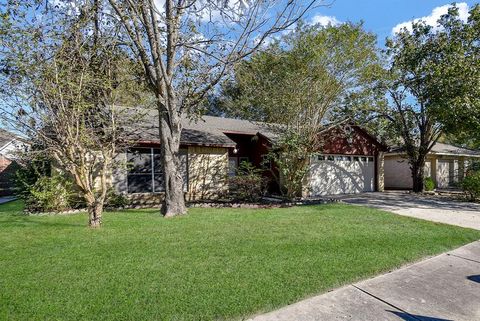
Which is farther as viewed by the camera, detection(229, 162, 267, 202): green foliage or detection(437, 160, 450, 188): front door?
detection(437, 160, 450, 188): front door

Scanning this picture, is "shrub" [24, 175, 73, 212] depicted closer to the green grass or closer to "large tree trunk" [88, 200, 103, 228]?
the green grass

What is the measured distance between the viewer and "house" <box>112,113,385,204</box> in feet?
40.9

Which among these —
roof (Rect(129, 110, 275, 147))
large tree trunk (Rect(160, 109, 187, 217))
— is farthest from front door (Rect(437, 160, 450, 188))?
large tree trunk (Rect(160, 109, 187, 217))

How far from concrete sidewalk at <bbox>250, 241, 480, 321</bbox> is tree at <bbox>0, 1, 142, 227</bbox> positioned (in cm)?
598

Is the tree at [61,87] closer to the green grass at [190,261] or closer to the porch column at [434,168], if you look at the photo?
the green grass at [190,261]

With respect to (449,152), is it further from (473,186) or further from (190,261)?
(190,261)

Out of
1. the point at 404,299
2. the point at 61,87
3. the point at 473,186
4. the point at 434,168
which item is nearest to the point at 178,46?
the point at 61,87

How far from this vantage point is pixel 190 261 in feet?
16.4

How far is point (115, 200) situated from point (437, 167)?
2294cm

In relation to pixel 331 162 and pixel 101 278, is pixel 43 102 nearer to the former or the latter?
pixel 101 278

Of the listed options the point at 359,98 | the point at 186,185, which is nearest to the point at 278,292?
the point at 186,185

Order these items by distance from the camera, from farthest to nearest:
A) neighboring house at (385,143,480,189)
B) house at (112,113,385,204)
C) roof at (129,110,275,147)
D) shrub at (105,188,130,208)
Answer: neighboring house at (385,143,480,189)
house at (112,113,385,204)
roof at (129,110,275,147)
shrub at (105,188,130,208)

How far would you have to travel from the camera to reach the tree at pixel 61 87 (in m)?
7.07

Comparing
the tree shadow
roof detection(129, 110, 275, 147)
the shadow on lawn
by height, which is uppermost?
roof detection(129, 110, 275, 147)
